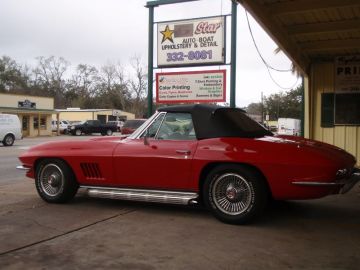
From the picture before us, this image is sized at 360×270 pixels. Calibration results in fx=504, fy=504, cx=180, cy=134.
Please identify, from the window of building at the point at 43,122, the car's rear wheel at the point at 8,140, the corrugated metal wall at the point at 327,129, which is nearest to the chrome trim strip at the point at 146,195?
the corrugated metal wall at the point at 327,129

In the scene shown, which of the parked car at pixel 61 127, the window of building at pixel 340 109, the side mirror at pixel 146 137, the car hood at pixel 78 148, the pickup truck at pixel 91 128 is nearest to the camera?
the side mirror at pixel 146 137

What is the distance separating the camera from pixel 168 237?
5.62m

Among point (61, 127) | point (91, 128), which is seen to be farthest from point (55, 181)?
point (61, 127)

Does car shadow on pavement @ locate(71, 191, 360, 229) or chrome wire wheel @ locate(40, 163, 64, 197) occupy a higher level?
chrome wire wheel @ locate(40, 163, 64, 197)

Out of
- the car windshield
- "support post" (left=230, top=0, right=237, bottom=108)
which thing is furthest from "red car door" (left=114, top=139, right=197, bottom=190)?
the car windshield

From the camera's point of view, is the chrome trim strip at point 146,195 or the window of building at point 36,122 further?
the window of building at point 36,122

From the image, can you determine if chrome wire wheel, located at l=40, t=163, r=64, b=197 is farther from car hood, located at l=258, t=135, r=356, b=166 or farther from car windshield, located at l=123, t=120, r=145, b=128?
car windshield, located at l=123, t=120, r=145, b=128

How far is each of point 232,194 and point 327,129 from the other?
23.9 ft

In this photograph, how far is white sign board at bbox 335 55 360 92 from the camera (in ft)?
39.7

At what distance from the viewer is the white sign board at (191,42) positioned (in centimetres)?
1145

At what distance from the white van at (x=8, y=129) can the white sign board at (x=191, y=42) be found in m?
18.4

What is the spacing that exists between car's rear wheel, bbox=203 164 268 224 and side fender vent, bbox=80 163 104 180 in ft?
5.55

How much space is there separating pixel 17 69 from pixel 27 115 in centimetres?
4830

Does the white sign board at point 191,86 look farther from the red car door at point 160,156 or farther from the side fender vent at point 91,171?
the side fender vent at point 91,171
